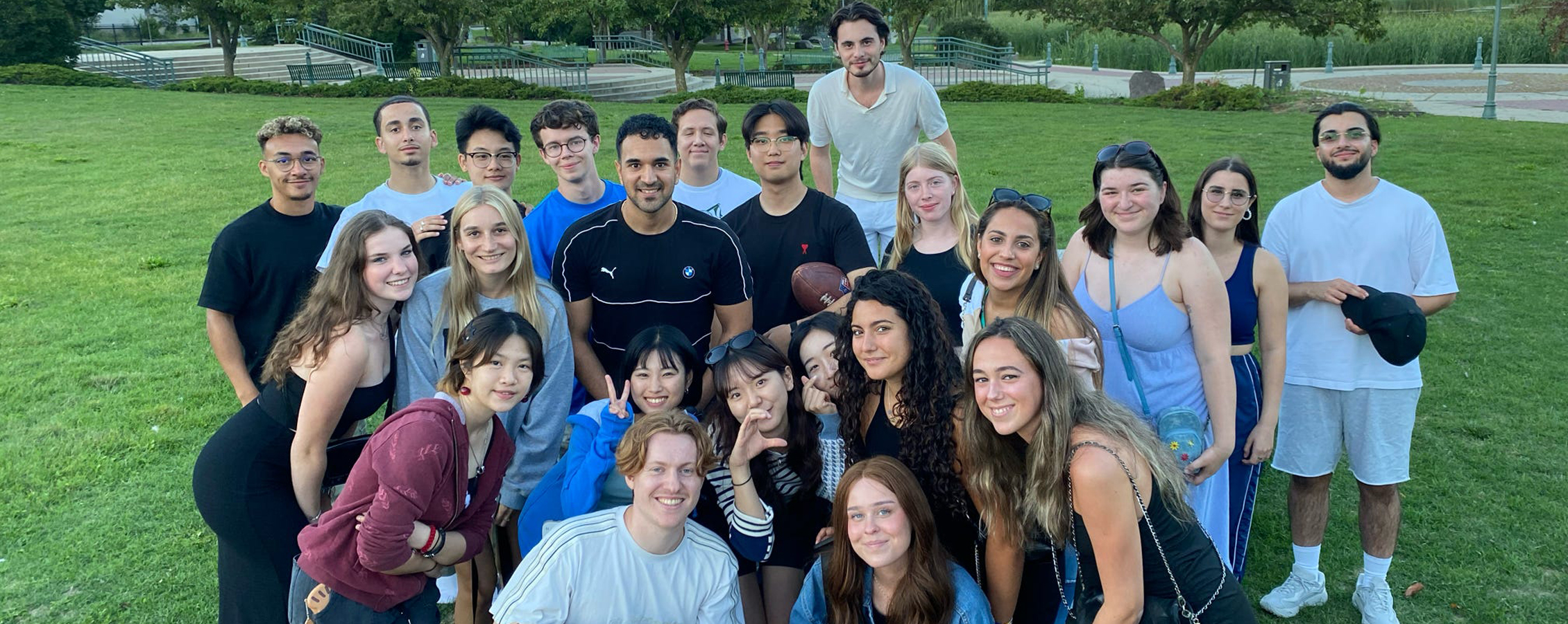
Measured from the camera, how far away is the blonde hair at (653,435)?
3783mm

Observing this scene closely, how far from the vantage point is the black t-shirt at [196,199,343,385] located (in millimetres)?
4805

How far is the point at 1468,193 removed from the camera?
1422cm

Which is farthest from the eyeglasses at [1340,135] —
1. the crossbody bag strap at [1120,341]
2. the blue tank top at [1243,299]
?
the crossbody bag strap at [1120,341]

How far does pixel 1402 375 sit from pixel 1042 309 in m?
1.87

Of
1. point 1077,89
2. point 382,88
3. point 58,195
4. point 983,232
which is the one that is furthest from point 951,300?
point 382,88

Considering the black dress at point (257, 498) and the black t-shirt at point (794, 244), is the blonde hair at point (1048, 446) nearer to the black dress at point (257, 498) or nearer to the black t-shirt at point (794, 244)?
the black t-shirt at point (794, 244)

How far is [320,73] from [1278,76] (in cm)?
2820

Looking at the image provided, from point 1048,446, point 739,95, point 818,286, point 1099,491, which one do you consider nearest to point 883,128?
point 818,286

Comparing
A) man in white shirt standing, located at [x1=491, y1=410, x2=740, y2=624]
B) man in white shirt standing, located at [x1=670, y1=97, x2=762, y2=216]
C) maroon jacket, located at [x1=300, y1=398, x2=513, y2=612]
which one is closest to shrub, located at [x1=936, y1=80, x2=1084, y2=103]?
man in white shirt standing, located at [x1=670, y1=97, x2=762, y2=216]

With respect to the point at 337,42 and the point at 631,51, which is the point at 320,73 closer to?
the point at 337,42

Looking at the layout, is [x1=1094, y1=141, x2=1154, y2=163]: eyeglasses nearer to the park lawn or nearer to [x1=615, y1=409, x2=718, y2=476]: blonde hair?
[x1=615, y1=409, x2=718, y2=476]: blonde hair

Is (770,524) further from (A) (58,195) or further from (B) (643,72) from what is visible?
(B) (643,72)

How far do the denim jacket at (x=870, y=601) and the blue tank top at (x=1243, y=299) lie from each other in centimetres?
167

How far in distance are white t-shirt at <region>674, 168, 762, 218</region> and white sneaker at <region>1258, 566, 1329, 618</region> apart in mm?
3579
